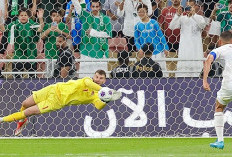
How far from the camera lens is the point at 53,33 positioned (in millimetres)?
16109

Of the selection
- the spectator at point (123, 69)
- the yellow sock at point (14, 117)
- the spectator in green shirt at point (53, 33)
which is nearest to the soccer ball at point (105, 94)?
the yellow sock at point (14, 117)

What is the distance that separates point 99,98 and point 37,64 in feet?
10.8

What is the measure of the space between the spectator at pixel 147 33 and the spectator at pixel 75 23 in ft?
3.81

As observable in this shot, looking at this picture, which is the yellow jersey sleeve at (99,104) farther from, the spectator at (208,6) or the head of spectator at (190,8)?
the spectator at (208,6)

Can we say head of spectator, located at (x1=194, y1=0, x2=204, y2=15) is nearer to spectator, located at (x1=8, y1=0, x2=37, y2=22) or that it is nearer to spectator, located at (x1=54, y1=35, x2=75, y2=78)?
spectator, located at (x1=54, y1=35, x2=75, y2=78)

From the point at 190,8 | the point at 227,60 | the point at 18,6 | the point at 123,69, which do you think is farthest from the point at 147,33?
the point at 227,60

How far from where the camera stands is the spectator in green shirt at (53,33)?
1606 centimetres

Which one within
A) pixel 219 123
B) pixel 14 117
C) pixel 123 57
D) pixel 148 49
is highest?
pixel 148 49

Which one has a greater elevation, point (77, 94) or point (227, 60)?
point (227, 60)

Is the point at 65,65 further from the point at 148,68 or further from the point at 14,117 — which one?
the point at 14,117

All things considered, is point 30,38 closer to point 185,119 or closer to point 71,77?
point 71,77

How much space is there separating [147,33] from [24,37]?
248cm

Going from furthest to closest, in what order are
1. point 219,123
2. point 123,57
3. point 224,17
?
point 224,17 → point 123,57 → point 219,123

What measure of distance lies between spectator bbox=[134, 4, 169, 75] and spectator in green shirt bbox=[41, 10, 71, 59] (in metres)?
1.43
